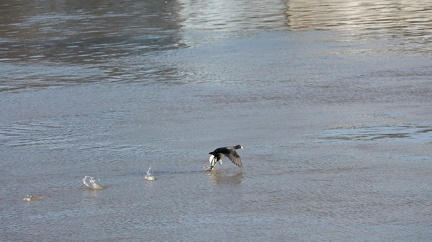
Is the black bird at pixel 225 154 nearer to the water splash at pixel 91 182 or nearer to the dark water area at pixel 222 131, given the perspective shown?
the dark water area at pixel 222 131

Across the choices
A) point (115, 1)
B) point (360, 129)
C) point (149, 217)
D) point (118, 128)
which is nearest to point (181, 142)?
point (118, 128)

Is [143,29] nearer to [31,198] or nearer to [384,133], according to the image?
[384,133]

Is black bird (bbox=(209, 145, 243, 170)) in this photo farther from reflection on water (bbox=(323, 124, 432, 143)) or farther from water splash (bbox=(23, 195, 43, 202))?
water splash (bbox=(23, 195, 43, 202))

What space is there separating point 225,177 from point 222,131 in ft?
5.54

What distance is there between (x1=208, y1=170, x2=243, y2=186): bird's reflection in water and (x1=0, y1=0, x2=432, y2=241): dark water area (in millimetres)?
17

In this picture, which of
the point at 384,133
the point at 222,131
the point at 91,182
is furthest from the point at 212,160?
the point at 384,133

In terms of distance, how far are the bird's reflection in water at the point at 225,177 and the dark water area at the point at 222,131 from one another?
17 mm

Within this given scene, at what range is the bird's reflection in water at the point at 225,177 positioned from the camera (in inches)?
339

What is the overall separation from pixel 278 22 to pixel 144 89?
7.02 m

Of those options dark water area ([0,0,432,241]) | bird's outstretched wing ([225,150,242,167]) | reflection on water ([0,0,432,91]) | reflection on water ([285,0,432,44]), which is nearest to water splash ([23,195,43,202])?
dark water area ([0,0,432,241])

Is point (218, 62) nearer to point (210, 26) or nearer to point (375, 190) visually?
point (210, 26)

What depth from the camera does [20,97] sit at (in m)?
12.8

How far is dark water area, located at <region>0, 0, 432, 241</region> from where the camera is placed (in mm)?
7523

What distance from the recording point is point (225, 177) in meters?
8.78
